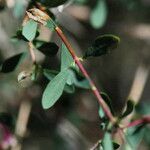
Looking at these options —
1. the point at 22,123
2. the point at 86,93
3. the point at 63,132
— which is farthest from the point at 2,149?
the point at 86,93

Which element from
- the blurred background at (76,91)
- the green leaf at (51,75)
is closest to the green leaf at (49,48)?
the green leaf at (51,75)

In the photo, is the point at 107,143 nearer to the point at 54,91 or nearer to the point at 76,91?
the point at 54,91

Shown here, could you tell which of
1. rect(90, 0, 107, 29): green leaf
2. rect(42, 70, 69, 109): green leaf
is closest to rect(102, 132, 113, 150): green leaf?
rect(42, 70, 69, 109): green leaf

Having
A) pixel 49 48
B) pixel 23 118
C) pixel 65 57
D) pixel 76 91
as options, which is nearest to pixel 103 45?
pixel 65 57

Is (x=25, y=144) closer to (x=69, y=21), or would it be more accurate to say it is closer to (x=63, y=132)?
(x=63, y=132)

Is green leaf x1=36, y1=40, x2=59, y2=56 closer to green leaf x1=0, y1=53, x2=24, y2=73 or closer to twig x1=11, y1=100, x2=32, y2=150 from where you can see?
green leaf x1=0, y1=53, x2=24, y2=73

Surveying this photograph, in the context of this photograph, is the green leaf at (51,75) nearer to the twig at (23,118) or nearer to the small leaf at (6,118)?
the small leaf at (6,118)

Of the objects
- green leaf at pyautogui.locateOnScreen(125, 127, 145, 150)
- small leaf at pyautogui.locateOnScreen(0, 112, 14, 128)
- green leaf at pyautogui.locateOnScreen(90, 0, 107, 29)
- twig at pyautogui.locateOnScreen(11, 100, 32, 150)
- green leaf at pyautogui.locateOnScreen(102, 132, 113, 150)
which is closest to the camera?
green leaf at pyautogui.locateOnScreen(102, 132, 113, 150)
